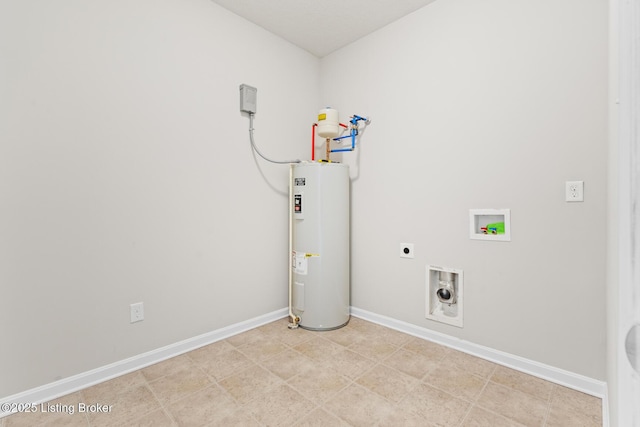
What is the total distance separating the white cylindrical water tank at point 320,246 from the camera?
2477 millimetres

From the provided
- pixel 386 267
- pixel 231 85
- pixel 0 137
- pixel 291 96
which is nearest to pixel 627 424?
pixel 386 267

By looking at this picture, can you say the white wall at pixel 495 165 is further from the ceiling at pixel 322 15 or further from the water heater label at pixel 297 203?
the water heater label at pixel 297 203

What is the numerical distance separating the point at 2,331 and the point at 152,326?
2.31ft

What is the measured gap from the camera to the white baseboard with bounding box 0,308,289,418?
1.57m

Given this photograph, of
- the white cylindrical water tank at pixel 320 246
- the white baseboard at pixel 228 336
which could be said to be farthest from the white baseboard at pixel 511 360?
the white cylindrical water tank at pixel 320 246

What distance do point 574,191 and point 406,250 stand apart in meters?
1.12

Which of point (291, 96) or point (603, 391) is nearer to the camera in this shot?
point (603, 391)

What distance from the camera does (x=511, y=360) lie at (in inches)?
74.6

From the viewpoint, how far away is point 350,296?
286 centimetres

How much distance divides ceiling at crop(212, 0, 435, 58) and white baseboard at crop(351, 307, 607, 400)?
2.51m

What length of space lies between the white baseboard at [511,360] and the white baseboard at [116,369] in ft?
4.08

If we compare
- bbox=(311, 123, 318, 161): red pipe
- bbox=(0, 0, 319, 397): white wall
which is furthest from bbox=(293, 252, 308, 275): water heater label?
bbox=(311, 123, 318, 161): red pipe

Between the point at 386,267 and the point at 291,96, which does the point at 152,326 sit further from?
the point at 291,96

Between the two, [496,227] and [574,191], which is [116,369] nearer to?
[496,227]
